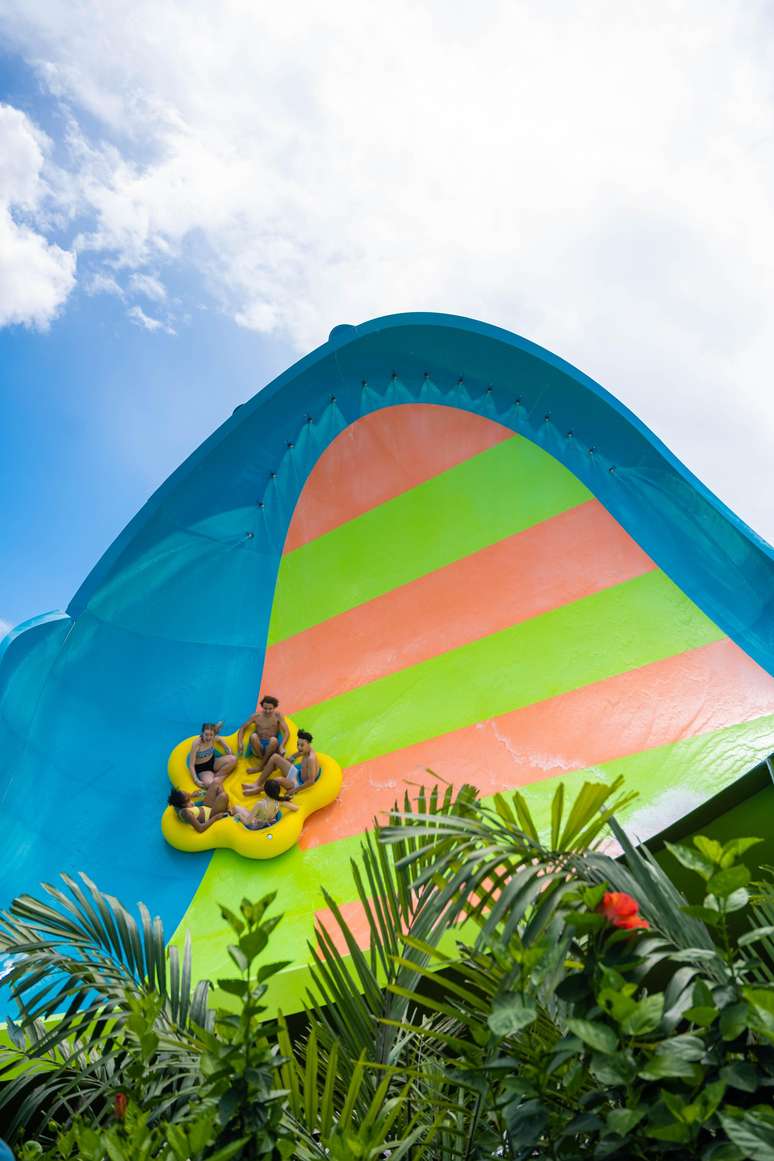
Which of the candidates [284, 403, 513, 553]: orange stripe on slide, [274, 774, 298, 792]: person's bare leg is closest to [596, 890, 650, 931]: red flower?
[274, 774, 298, 792]: person's bare leg

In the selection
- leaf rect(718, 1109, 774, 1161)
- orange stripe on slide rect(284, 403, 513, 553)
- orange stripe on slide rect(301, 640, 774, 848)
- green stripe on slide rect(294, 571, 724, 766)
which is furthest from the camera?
orange stripe on slide rect(284, 403, 513, 553)

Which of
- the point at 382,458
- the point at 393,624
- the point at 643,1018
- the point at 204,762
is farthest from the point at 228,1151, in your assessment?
the point at 382,458

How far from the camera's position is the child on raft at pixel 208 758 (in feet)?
15.5

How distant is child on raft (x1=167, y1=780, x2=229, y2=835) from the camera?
444 centimetres

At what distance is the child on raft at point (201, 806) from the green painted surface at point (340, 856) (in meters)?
0.19

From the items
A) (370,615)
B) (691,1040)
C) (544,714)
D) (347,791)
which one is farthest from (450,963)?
(370,615)

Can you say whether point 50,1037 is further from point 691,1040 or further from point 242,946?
point 691,1040

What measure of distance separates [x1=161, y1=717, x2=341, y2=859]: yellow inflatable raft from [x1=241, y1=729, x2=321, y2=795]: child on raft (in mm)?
43

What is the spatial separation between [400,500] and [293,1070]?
13.5ft

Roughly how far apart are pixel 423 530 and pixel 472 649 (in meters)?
0.94

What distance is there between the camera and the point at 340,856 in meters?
4.17

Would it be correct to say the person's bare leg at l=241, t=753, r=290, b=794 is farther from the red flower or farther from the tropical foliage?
the red flower

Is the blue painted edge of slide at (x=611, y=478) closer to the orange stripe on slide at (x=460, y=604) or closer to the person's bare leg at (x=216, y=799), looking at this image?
the orange stripe on slide at (x=460, y=604)

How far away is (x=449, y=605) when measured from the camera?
16.1 feet
